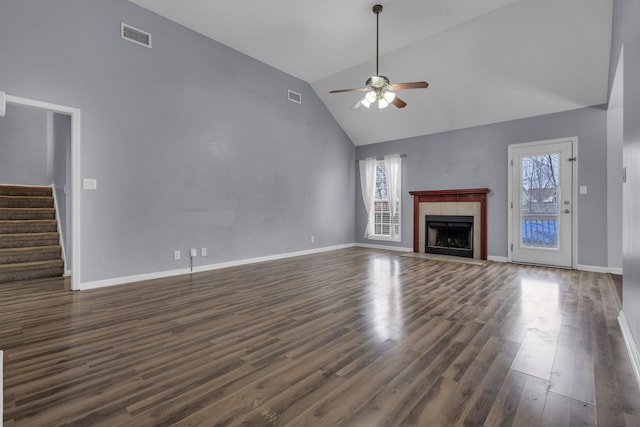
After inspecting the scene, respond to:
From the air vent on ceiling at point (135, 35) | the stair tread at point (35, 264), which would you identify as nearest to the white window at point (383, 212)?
the air vent on ceiling at point (135, 35)

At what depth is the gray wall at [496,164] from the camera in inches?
198

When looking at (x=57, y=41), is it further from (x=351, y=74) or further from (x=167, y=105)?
(x=351, y=74)

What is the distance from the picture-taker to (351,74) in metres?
6.29

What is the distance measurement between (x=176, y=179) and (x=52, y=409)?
360 centimetres

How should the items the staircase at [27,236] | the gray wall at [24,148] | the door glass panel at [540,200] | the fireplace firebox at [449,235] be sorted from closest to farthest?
the staircase at [27,236] < the door glass panel at [540,200] < the gray wall at [24,148] < the fireplace firebox at [449,235]

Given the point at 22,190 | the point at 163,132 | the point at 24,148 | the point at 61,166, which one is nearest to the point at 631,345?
the point at 163,132

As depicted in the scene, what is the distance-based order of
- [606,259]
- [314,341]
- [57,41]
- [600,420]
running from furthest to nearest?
[606,259]
[57,41]
[314,341]
[600,420]

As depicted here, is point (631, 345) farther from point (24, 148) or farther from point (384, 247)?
point (24, 148)

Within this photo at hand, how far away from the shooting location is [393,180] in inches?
299

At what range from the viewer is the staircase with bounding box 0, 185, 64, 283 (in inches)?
177

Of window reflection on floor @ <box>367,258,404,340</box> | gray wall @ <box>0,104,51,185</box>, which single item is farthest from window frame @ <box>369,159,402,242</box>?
gray wall @ <box>0,104,51,185</box>

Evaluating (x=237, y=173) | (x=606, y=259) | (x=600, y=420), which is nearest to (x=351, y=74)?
(x=237, y=173)

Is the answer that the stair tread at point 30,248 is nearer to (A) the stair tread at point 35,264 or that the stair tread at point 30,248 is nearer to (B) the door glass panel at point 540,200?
(A) the stair tread at point 35,264

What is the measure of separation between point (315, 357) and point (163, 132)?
401 centimetres
